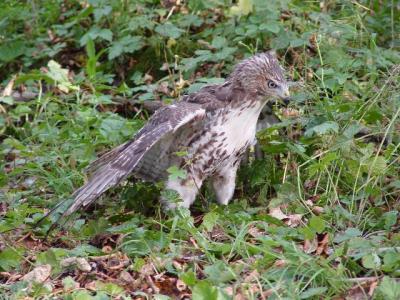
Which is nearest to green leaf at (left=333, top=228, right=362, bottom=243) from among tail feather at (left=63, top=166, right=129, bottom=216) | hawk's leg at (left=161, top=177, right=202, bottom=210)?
hawk's leg at (left=161, top=177, right=202, bottom=210)

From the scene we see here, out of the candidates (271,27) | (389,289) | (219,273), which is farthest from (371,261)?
(271,27)

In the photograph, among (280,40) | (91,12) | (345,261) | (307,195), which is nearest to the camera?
(345,261)

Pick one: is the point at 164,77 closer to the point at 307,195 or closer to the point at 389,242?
the point at 307,195

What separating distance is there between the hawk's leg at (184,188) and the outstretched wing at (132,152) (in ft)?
1.04

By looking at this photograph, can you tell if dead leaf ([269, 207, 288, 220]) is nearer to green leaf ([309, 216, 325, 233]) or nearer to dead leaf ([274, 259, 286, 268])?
green leaf ([309, 216, 325, 233])

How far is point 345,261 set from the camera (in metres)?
5.19

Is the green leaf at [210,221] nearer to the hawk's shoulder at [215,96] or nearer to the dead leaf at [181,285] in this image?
the dead leaf at [181,285]

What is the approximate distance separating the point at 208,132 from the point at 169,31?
2149 mm

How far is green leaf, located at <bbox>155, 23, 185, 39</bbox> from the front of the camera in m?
8.31

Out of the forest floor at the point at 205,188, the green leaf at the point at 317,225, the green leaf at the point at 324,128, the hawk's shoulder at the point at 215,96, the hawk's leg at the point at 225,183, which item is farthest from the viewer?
the hawk's leg at the point at 225,183

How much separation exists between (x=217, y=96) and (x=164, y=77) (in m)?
2.03

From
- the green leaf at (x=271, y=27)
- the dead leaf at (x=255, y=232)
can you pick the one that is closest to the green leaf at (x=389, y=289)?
the dead leaf at (x=255, y=232)

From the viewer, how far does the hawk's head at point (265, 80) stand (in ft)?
21.3

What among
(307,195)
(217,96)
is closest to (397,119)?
(307,195)
